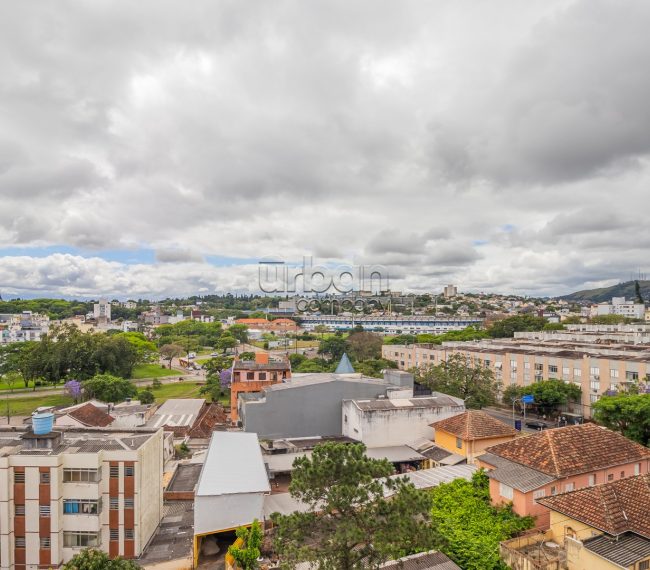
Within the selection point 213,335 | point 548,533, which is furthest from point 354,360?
point 548,533

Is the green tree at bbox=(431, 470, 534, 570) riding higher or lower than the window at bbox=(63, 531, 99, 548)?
higher

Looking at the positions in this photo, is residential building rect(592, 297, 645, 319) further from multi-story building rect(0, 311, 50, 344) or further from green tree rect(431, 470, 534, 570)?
multi-story building rect(0, 311, 50, 344)

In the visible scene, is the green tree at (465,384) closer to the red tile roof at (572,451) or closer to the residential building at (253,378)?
the residential building at (253,378)

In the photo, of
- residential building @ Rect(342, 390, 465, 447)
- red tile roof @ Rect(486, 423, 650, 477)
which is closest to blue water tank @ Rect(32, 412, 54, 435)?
residential building @ Rect(342, 390, 465, 447)

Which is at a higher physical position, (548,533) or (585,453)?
(585,453)

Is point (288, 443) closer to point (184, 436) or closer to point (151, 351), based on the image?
point (184, 436)

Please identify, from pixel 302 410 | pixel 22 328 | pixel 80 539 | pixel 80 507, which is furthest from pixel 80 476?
pixel 22 328
